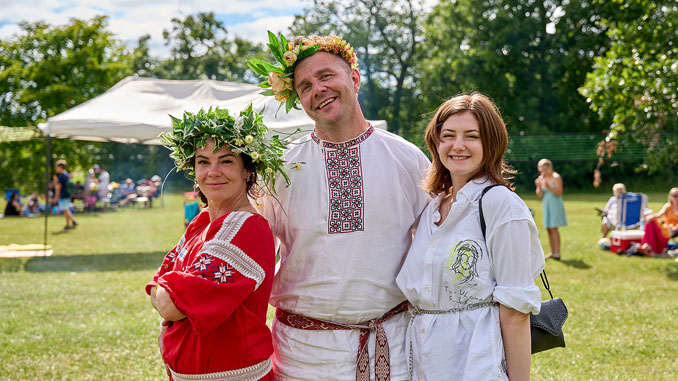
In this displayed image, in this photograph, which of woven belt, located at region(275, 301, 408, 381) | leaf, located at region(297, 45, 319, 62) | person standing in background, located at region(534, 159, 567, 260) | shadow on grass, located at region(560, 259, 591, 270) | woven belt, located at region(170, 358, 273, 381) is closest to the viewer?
woven belt, located at region(170, 358, 273, 381)

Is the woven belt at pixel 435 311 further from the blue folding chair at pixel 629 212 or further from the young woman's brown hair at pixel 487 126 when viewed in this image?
the blue folding chair at pixel 629 212

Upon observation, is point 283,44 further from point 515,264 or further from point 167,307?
point 515,264

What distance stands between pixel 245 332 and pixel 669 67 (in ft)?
28.0

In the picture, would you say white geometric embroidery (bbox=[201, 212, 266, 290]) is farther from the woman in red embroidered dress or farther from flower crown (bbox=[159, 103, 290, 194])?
flower crown (bbox=[159, 103, 290, 194])

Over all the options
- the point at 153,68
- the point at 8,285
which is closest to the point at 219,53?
the point at 153,68

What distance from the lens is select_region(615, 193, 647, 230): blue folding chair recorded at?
12.2 m

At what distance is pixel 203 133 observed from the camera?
238 centimetres

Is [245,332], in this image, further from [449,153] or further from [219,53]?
[219,53]

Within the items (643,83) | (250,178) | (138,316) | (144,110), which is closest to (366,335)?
(250,178)

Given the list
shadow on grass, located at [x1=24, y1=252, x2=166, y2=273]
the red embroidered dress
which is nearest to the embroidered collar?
the red embroidered dress

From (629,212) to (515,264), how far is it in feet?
37.0

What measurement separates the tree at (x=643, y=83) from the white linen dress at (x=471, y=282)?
7.71 m

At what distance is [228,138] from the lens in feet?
7.75

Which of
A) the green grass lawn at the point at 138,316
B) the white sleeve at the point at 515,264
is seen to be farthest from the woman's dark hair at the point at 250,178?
the green grass lawn at the point at 138,316
